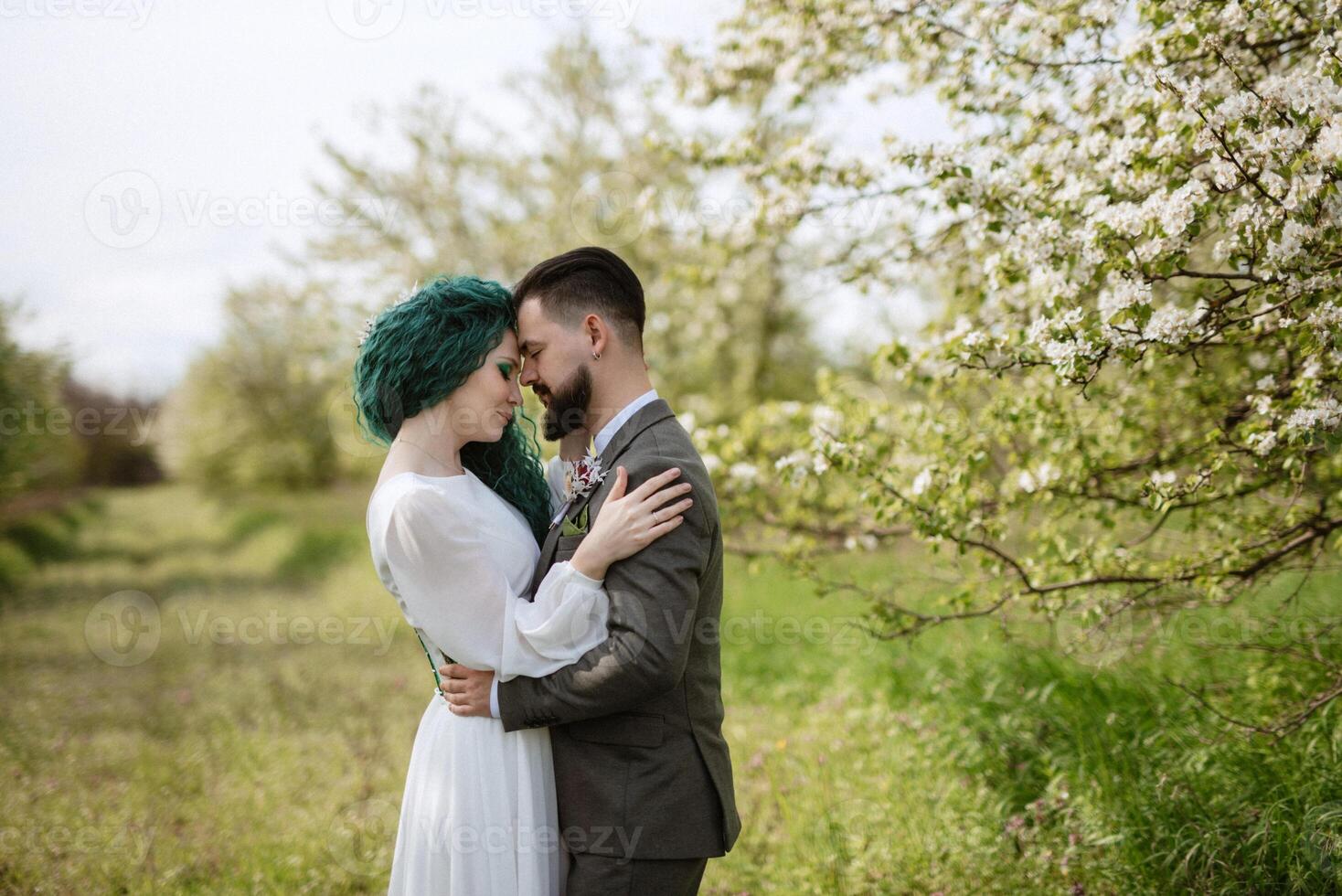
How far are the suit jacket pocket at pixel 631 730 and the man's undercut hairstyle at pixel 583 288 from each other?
1.11 meters

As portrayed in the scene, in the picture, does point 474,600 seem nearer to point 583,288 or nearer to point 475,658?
point 475,658

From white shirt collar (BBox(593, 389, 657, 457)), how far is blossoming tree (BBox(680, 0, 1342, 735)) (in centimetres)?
129

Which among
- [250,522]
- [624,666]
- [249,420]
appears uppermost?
[249,420]

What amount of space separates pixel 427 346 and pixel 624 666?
112cm

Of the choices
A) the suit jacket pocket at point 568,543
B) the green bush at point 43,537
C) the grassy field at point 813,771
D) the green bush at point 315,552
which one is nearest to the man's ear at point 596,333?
the suit jacket pocket at point 568,543

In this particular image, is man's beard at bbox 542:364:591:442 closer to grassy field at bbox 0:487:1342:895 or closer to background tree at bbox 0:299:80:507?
grassy field at bbox 0:487:1342:895

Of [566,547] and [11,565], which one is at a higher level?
[11,565]

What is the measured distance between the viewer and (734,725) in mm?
6441

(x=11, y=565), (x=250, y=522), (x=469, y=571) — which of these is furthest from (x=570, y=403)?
(x=250, y=522)

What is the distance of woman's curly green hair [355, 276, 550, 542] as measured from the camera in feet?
8.78

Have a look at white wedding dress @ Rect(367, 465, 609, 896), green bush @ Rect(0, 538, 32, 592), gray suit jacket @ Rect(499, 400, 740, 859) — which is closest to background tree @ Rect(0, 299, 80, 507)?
green bush @ Rect(0, 538, 32, 592)

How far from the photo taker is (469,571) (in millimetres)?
2488

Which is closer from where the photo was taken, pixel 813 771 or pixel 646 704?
pixel 646 704

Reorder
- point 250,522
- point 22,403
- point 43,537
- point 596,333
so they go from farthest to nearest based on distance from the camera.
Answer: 1. point 250,522
2. point 43,537
3. point 22,403
4. point 596,333
